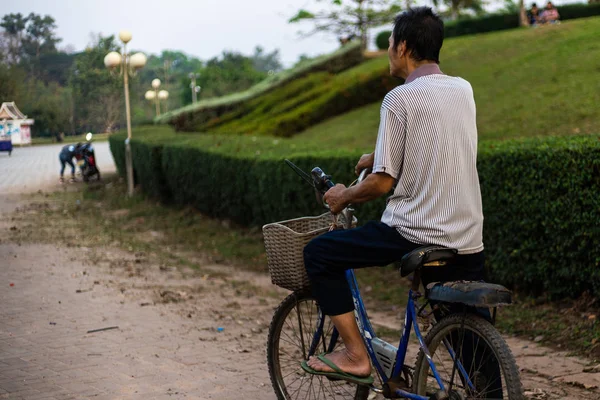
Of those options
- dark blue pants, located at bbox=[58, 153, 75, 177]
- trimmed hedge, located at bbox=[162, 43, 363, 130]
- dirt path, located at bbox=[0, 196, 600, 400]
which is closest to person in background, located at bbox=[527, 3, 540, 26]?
trimmed hedge, located at bbox=[162, 43, 363, 130]

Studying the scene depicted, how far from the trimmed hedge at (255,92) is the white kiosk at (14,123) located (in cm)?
1084

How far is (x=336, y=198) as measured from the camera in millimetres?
3662

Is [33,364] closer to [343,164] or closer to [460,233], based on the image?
[460,233]

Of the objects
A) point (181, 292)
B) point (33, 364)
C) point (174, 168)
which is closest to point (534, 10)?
point (174, 168)

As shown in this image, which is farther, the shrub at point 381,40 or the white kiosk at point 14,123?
the shrub at point 381,40

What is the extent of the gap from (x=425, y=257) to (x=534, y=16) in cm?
2844

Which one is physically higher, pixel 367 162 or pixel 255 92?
pixel 255 92

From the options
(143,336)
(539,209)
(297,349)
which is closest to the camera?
(297,349)

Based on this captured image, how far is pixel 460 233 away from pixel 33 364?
11.5 ft

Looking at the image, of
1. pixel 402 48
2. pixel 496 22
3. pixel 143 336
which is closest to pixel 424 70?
pixel 402 48

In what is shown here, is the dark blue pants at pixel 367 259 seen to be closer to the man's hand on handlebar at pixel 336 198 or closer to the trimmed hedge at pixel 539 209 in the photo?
the man's hand on handlebar at pixel 336 198

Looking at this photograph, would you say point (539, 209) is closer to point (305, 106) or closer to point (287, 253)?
point (287, 253)

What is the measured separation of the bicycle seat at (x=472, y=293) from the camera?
3070 mm

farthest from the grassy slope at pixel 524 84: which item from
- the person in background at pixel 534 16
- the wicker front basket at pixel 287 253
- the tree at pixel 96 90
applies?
the wicker front basket at pixel 287 253
